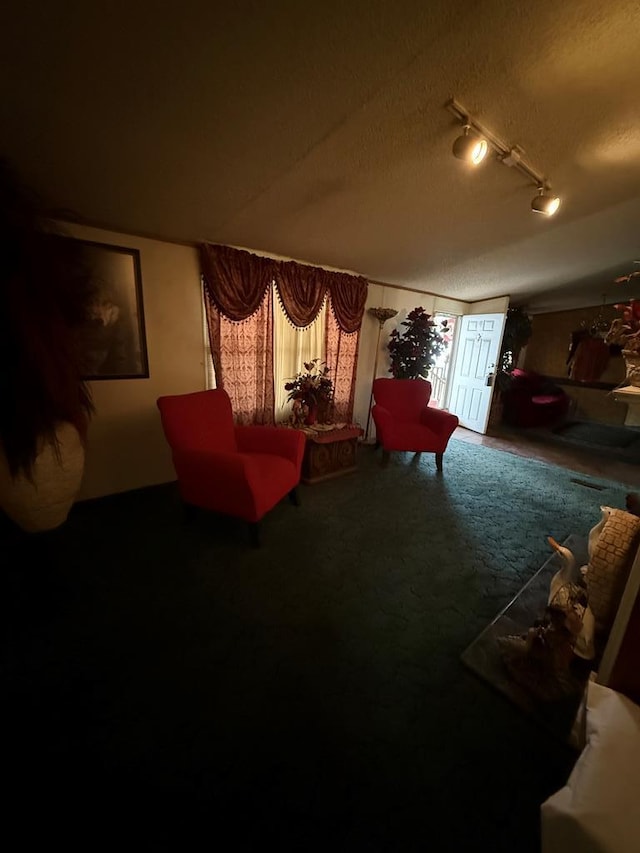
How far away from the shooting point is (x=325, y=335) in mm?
3242

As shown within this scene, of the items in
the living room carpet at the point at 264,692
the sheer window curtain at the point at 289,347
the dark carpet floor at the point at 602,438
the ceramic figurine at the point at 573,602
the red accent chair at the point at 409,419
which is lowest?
the living room carpet at the point at 264,692

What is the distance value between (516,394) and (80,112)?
618 cm

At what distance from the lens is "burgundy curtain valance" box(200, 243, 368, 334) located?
7.95ft

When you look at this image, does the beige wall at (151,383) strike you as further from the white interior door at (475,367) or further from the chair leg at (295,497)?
the white interior door at (475,367)

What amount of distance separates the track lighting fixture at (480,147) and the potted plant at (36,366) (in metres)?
1.83

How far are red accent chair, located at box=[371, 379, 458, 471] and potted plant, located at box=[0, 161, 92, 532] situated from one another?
7.97ft

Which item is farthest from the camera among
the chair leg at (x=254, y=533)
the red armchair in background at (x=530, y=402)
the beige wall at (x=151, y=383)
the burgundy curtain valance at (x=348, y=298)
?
the red armchair in background at (x=530, y=402)

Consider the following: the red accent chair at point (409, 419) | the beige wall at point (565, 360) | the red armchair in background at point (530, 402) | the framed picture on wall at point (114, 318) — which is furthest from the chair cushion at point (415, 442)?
the beige wall at point (565, 360)

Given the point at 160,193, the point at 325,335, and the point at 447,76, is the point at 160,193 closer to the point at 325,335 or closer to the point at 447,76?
the point at 447,76

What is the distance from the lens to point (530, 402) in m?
5.30

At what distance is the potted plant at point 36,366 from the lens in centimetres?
108

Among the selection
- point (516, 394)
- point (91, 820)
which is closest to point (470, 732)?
point (91, 820)

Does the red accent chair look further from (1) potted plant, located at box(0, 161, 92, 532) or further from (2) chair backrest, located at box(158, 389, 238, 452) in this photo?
(1) potted plant, located at box(0, 161, 92, 532)

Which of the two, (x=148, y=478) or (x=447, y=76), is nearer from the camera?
(x=447, y=76)
